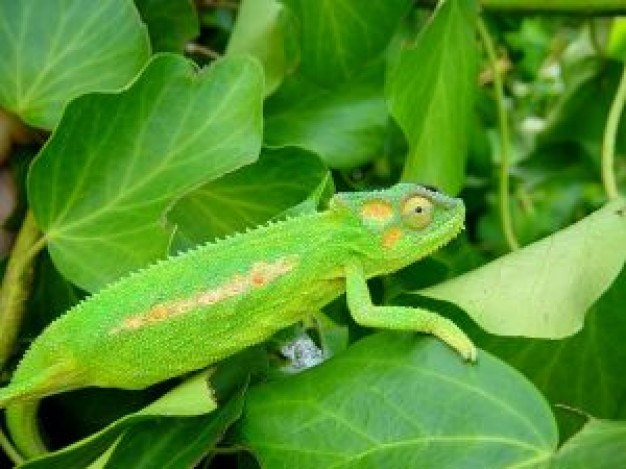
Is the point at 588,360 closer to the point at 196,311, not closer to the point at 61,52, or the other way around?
the point at 196,311

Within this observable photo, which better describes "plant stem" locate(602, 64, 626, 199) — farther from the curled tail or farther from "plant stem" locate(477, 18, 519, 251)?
the curled tail

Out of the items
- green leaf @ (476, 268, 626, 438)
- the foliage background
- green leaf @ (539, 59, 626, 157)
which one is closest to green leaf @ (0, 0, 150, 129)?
the foliage background

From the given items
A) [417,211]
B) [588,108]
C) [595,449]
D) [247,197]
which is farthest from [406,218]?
[588,108]

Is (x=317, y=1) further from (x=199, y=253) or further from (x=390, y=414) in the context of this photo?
(x=390, y=414)

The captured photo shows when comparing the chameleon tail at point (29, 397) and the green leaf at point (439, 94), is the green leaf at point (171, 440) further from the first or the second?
the green leaf at point (439, 94)

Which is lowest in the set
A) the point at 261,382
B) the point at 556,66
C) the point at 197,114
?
the point at 556,66

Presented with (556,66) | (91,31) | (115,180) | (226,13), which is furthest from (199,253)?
(556,66)
